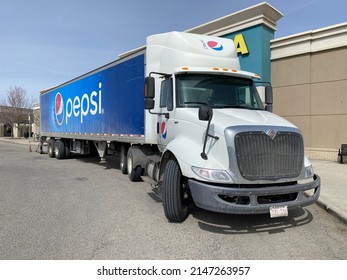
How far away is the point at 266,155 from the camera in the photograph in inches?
197

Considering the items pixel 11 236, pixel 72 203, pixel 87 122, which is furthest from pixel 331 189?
pixel 87 122

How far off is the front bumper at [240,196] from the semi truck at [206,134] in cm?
1

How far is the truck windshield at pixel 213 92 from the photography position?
6.30 m

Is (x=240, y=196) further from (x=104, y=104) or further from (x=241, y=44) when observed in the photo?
(x=241, y=44)

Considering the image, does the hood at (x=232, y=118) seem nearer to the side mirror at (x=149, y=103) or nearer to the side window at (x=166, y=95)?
the side window at (x=166, y=95)

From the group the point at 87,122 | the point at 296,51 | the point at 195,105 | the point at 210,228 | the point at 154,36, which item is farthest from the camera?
the point at 296,51

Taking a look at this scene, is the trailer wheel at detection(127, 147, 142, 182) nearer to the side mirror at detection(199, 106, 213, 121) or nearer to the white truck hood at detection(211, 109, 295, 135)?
the white truck hood at detection(211, 109, 295, 135)

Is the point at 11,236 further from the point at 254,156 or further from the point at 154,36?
the point at 154,36

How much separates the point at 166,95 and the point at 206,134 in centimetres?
199

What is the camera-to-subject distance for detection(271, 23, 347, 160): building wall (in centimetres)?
1475

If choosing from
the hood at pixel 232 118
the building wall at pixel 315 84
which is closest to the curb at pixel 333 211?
the hood at pixel 232 118

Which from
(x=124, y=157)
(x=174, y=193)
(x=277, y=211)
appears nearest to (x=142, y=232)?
(x=174, y=193)

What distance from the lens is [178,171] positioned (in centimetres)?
557
